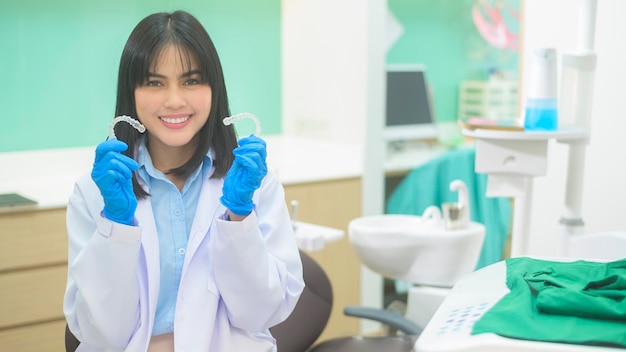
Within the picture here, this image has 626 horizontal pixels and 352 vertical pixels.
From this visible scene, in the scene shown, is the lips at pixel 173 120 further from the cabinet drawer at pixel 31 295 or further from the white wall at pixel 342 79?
the white wall at pixel 342 79

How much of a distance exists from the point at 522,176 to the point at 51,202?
4.75 feet

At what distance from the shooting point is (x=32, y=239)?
2.46m

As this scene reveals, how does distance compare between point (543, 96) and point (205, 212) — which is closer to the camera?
point (205, 212)

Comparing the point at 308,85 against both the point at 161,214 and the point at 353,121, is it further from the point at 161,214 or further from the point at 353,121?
the point at 161,214

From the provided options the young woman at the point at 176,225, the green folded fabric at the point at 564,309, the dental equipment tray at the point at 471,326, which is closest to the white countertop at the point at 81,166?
the young woman at the point at 176,225

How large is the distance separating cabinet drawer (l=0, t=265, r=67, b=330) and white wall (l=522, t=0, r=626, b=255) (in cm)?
166

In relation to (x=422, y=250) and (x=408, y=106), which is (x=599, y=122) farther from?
(x=408, y=106)

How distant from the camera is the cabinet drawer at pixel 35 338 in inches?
97.2

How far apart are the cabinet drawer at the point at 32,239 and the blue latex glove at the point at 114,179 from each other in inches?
47.5

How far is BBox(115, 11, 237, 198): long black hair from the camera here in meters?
1.46

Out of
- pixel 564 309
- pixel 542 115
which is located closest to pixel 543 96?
pixel 542 115

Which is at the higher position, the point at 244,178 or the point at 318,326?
the point at 244,178

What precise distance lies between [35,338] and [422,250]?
1.27 metres

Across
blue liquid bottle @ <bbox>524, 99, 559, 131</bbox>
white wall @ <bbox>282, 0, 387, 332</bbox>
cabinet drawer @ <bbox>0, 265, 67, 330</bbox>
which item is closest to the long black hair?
blue liquid bottle @ <bbox>524, 99, 559, 131</bbox>
